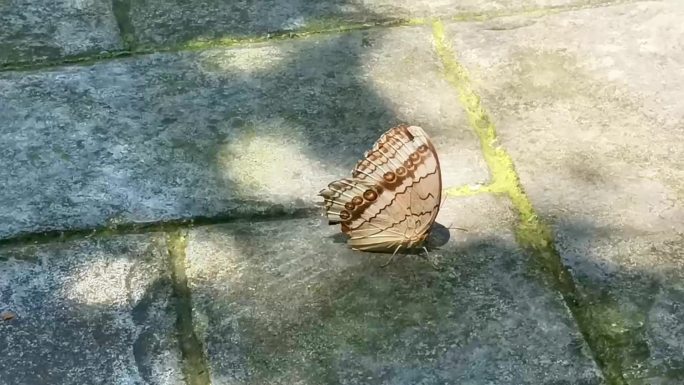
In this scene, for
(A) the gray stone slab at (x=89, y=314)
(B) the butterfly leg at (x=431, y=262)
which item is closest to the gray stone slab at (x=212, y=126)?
(A) the gray stone slab at (x=89, y=314)

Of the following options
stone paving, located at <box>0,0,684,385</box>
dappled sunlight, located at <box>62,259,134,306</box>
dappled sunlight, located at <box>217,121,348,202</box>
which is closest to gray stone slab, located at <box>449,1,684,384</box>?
stone paving, located at <box>0,0,684,385</box>

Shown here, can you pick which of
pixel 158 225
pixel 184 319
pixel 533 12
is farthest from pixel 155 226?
pixel 533 12

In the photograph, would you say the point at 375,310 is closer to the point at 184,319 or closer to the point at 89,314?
the point at 184,319

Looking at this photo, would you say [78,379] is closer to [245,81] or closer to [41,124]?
[41,124]

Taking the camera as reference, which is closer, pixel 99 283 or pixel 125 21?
pixel 99 283

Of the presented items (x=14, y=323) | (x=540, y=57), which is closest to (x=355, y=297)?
(x=14, y=323)

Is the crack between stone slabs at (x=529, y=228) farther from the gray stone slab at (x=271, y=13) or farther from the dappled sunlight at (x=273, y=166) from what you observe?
the dappled sunlight at (x=273, y=166)
